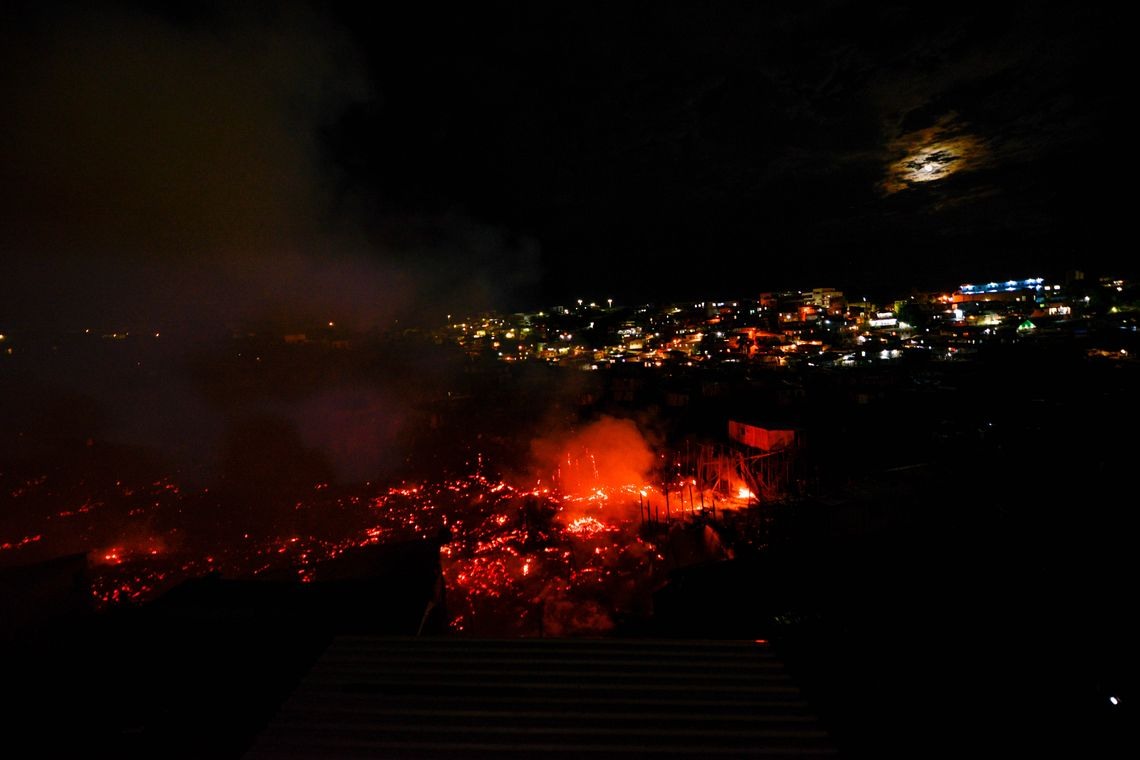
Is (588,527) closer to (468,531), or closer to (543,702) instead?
(468,531)

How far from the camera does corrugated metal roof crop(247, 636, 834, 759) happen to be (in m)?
2.30

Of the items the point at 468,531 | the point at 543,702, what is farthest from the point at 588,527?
the point at 543,702

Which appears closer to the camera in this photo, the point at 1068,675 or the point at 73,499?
the point at 1068,675

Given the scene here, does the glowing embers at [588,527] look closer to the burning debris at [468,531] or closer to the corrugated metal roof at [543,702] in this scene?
the burning debris at [468,531]

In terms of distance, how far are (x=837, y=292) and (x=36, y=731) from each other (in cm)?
6777

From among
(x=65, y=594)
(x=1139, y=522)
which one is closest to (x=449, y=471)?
(x=65, y=594)

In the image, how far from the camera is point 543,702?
2562 mm

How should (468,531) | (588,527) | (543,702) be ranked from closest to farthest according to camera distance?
(543,702) < (588,527) < (468,531)

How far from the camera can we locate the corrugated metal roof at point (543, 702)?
2.30 m

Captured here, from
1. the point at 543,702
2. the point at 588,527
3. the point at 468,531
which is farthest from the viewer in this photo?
the point at 468,531

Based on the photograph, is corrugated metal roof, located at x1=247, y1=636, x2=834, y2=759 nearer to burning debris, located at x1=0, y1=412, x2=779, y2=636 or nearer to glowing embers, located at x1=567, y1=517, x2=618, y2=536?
burning debris, located at x1=0, y1=412, x2=779, y2=636

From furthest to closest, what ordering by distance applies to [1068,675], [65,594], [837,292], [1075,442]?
[837,292] → [1075,442] → [65,594] → [1068,675]

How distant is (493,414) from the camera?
21641 mm

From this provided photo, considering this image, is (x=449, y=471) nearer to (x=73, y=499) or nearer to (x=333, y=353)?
(x=73, y=499)
